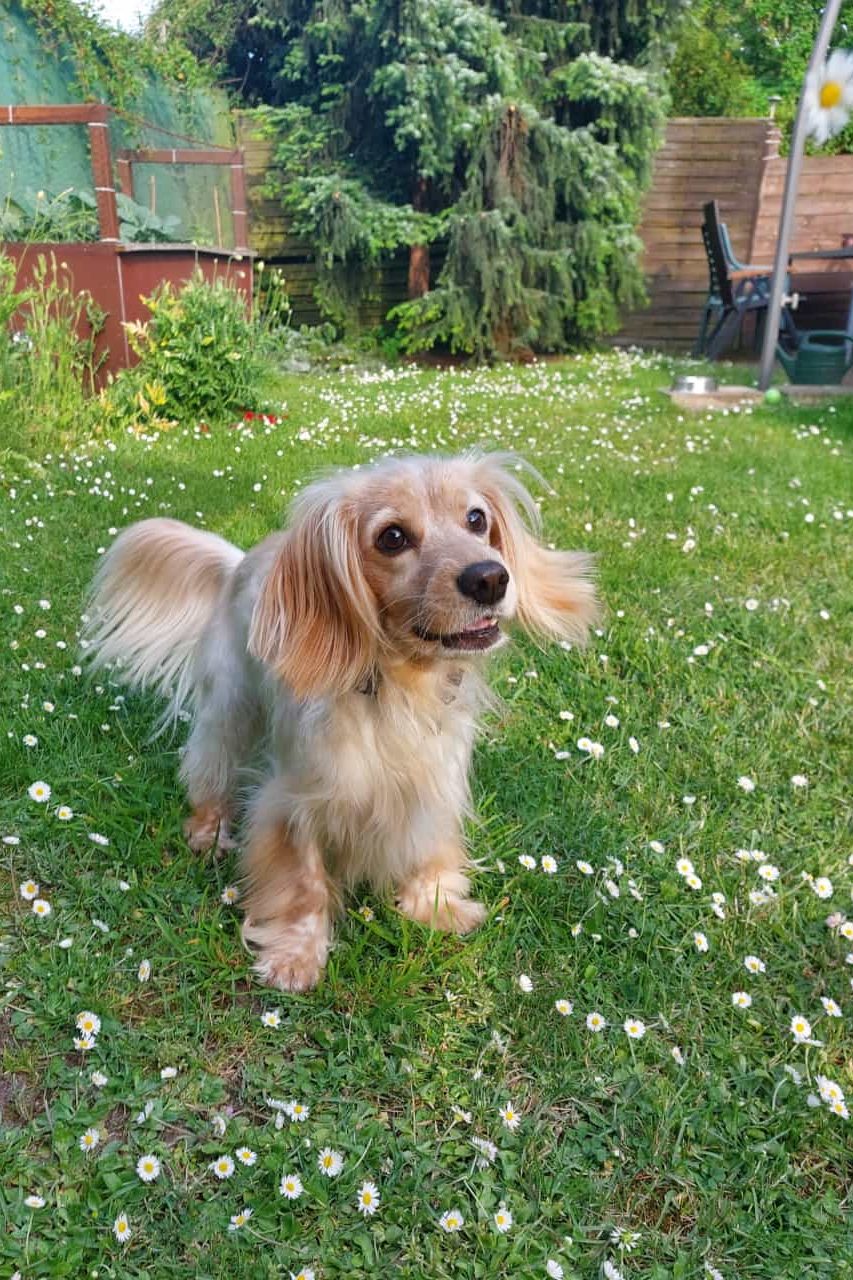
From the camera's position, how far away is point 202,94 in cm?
1102

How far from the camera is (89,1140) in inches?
64.6

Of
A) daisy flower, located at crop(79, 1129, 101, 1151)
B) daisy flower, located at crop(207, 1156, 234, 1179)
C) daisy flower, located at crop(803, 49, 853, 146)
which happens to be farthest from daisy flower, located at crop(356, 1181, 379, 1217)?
daisy flower, located at crop(803, 49, 853, 146)

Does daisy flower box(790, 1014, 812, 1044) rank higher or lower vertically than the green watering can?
lower

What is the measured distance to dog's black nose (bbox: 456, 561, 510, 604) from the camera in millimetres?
1844

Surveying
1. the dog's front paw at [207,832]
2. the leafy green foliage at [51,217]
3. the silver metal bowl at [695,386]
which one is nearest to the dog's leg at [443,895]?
the dog's front paw at [207,832]

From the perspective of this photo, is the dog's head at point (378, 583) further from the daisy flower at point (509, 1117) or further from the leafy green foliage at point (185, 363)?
the leafy green foliage at point (185, 363)

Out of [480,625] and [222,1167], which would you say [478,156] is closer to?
[480,625]

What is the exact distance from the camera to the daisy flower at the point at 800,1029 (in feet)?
6.49

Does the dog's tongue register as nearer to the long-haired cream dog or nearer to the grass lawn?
the long-haired cream dog

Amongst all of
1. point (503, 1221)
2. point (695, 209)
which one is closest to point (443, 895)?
point (503, 1221)

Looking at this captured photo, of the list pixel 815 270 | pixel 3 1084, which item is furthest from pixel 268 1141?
pixel 815 270

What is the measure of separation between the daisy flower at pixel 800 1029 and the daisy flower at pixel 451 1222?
2.82ft

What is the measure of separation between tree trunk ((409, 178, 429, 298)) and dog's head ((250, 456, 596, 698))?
10.6 meters

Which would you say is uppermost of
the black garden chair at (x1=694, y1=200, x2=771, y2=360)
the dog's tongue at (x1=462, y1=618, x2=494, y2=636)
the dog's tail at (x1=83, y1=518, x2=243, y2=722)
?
the black garden chair at (x1=694, y1=200, x2=771, y2=360)
